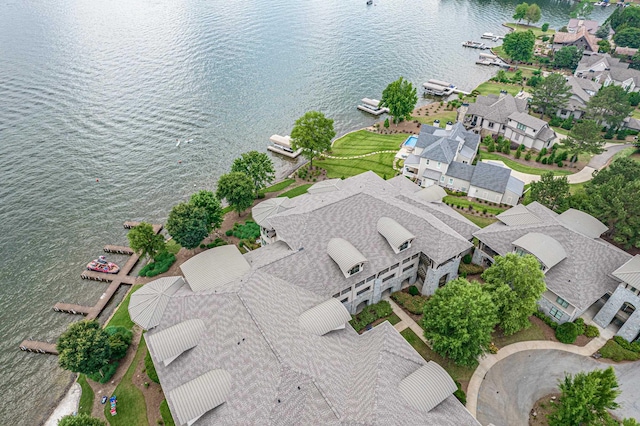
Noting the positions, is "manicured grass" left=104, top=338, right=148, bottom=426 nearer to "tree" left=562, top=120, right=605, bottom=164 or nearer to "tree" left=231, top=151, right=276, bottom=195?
"tree" left=231, top=151, right=276, bottom=195

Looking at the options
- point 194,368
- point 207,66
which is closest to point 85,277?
point 194,368

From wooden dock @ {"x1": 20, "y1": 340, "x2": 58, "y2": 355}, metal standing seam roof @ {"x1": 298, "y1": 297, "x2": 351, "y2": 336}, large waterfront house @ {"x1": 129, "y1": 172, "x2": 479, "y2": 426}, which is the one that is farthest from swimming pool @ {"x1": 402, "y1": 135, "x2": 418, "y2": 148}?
wooden dock @ {"x1": 20, "y1": 340, "x2": 58, "y2": 355}

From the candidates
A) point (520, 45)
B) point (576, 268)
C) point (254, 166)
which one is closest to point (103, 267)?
point (254, 166)

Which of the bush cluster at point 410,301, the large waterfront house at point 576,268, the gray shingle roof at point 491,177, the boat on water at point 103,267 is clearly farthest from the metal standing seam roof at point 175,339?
the gray shingle roof at point 491,177

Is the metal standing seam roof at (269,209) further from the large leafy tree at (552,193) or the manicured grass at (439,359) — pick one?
the large leafy tree at (552,193)

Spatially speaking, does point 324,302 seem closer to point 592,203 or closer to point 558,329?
point 558,329

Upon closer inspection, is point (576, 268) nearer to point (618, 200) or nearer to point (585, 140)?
point (618, 200)
